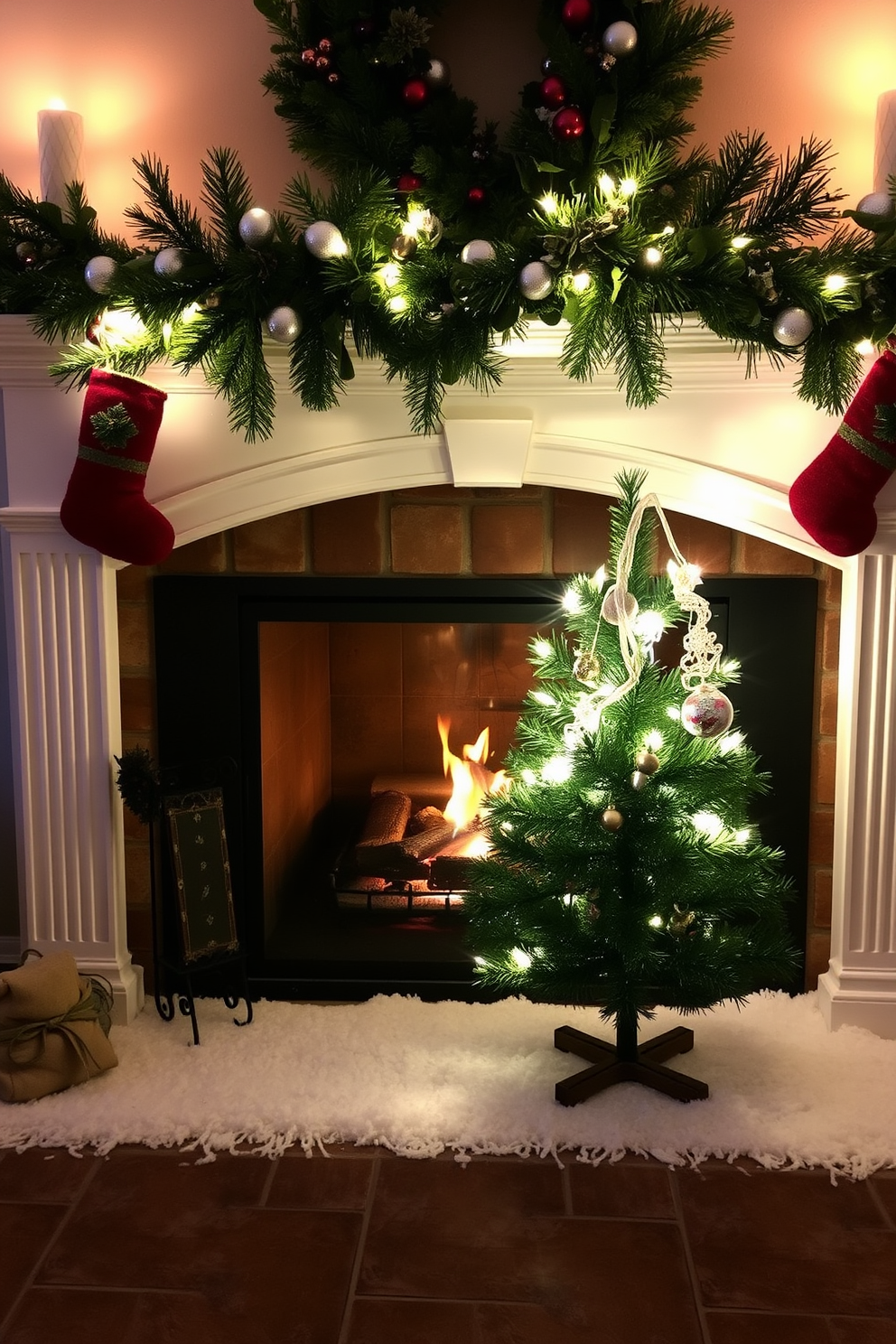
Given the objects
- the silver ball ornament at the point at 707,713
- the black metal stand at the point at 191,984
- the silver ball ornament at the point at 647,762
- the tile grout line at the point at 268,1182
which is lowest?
the tile grout line at the point at 268,1182

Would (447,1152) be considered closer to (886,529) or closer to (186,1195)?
(186,1195)

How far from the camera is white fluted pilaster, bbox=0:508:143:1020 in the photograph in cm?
251

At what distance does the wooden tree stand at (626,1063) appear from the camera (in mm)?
2299

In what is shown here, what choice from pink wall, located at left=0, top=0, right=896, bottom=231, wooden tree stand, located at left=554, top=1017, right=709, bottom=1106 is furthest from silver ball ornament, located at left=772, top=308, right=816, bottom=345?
wooden tree stand, located at left=554, top=1017, right=709, bottom=1106

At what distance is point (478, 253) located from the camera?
1981mm

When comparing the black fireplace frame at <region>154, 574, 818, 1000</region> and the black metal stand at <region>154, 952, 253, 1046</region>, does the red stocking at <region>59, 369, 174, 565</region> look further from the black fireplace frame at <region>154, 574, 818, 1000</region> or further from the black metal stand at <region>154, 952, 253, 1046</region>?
the black metal stand at <region>154, 952, 253, 1046</region>

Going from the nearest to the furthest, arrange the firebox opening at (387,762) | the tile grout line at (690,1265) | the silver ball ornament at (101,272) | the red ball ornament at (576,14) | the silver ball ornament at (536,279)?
the tile grout line at (690,1265) → the silver ball ornament at (536,279) → the silver ball ornament at (101,272) → the red ball ornament at (576,14) → the firebox opening at (387,762)

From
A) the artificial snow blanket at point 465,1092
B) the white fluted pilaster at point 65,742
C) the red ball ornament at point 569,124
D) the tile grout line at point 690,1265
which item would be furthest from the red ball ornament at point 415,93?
the tile grout line at point 690,1265

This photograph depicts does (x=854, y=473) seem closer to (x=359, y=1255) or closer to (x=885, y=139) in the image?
(x=885, y=139)

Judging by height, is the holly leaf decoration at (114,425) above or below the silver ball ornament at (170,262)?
below

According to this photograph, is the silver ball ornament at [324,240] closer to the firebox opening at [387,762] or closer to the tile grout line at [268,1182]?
the firebox opening at [387,762]

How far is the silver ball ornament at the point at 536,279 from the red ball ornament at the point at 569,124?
0.38m

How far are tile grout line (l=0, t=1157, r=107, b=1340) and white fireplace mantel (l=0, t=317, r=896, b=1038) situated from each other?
55cm

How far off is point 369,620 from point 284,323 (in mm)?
777
